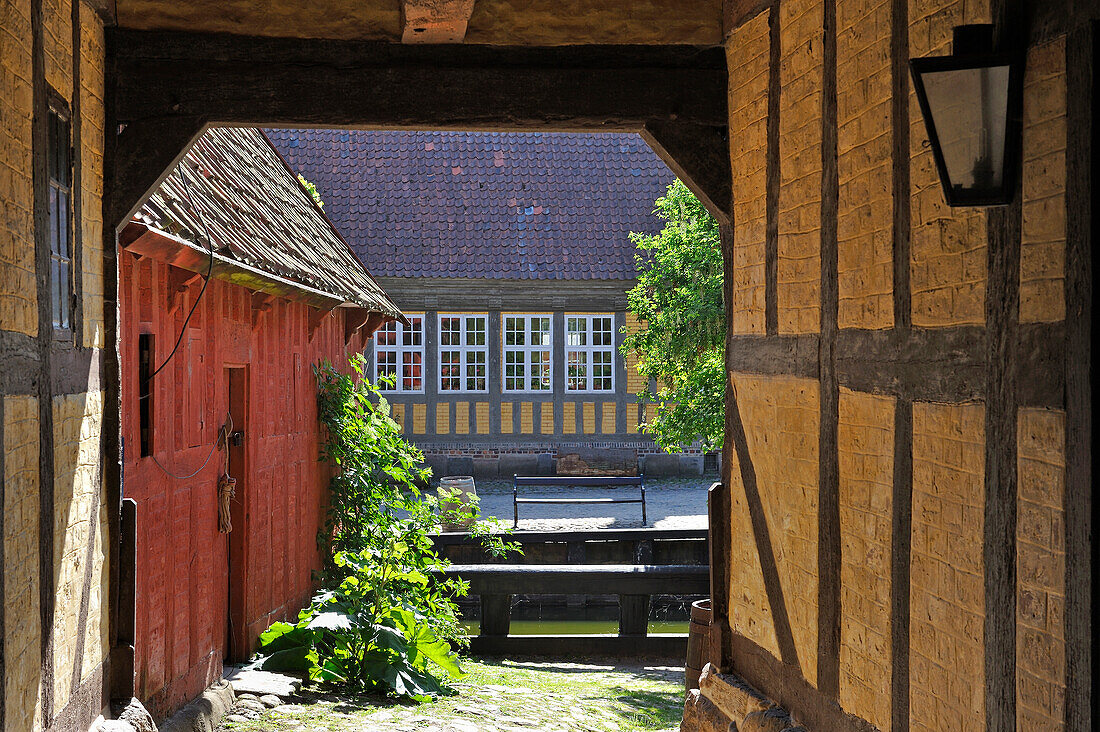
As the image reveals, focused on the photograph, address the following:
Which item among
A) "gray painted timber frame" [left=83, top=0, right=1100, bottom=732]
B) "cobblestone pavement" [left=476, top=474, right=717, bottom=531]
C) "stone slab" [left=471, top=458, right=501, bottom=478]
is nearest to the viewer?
"gray painted timber frame" [left=83, top=0, right=1100, bottom=732]

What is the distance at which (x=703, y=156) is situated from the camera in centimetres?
524

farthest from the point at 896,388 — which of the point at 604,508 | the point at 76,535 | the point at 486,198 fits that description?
the point at 486,198

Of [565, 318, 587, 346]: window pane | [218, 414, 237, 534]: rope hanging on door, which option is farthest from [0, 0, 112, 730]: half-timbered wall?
[565, 318, 587, 346]: window pane

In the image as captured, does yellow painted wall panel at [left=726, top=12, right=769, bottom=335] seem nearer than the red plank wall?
Yes

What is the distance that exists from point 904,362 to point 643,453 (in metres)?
17.6

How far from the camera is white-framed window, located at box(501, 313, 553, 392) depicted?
21.1 meters

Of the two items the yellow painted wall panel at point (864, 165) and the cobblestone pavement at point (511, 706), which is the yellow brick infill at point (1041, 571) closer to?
the yellow painted wall panel at point (864, 165)

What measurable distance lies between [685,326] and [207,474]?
8310 mm

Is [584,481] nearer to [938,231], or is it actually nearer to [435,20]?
[435,20]

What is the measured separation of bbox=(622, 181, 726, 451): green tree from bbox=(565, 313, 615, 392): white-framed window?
238 inches

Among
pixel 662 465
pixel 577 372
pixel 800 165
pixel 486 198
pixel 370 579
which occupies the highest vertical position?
pixel 486 198

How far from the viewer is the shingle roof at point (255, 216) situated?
229 inches

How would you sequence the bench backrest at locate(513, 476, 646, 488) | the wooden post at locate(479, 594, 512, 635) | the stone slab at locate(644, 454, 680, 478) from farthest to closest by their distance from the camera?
the stone slab at locate(644, 454, 680, 478)
the bench backrest at locate(513, 476, 646, 488)
the wooden post at locate(479, 594, 512, 635)

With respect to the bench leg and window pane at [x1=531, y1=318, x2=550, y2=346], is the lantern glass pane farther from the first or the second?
window pane at [x1=531, y1=318, x2=550, y2=346]
